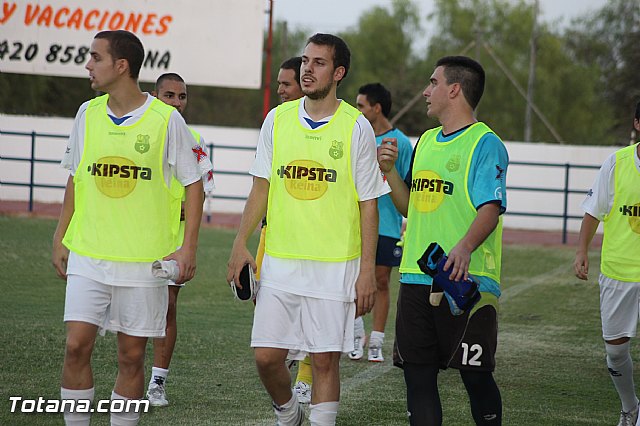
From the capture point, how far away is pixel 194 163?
18.9ft

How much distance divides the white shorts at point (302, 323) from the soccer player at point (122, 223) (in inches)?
18.6

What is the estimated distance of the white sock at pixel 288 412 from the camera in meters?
6.07

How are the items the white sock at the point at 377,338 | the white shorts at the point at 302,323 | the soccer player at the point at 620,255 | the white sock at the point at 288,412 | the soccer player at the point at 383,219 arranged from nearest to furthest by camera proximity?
the white shorts at the point at 302,323 → the white sock at the point at 288,412 → the soccer player at the point at 620,255 → the white sock at the point at 377,338 → the soccer player at the point at 383,219

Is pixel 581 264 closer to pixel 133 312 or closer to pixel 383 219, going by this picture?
pixel 383 219

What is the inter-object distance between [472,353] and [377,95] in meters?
4.66

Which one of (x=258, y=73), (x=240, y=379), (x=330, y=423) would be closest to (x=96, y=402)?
(x=240, y=379)

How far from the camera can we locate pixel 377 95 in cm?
983

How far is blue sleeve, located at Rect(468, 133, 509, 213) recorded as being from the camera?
5480 millimetres

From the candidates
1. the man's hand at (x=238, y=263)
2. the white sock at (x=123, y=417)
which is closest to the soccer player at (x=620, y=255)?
the man's hand at (x=238, y=263)

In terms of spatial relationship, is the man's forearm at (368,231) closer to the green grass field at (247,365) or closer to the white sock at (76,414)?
the white sock at (76,414)

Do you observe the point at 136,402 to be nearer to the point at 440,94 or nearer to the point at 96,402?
the point at 96,402

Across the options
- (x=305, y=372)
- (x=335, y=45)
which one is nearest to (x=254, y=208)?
(x=335, y=45)

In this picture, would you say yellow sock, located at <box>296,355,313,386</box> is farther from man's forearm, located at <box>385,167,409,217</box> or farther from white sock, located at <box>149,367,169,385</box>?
man's forearm, located at <box>385,167,409,217</box>

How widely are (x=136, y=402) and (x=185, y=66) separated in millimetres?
20147
